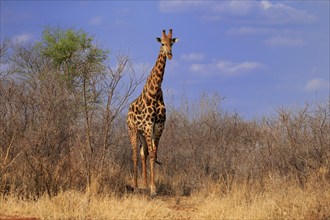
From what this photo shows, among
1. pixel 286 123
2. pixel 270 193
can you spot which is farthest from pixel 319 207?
pixel 286 123

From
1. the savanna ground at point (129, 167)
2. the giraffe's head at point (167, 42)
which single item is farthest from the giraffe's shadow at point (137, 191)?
the giraffe's head at point (167, 42)

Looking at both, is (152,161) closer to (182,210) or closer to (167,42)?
(182,210)

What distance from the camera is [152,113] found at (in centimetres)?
1231

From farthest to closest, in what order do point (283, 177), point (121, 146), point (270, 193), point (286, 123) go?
point (121, 146), point (286, 123), point (283, 177), point (270, 193)

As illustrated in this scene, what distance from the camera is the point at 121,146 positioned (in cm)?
1530

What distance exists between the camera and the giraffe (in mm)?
12062

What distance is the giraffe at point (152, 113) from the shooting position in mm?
12062

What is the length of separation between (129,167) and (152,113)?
3374 millimetres

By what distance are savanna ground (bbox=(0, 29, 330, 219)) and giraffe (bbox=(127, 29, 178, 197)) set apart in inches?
36.4

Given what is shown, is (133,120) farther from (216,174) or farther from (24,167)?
(24,167)

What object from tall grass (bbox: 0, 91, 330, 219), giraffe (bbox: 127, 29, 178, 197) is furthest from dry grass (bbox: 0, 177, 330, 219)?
giraffe (bbox: 127, 29, 178, 197)

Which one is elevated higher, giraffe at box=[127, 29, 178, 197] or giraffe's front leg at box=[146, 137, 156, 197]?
giraffe at box=[127, 29, 178, 197]

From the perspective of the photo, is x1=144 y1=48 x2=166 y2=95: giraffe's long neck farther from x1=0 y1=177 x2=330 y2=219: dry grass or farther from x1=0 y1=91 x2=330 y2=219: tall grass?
x1=0 y1=177 x2=330 y2=219: dry grass

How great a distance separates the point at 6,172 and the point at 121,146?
5673 millimetres
